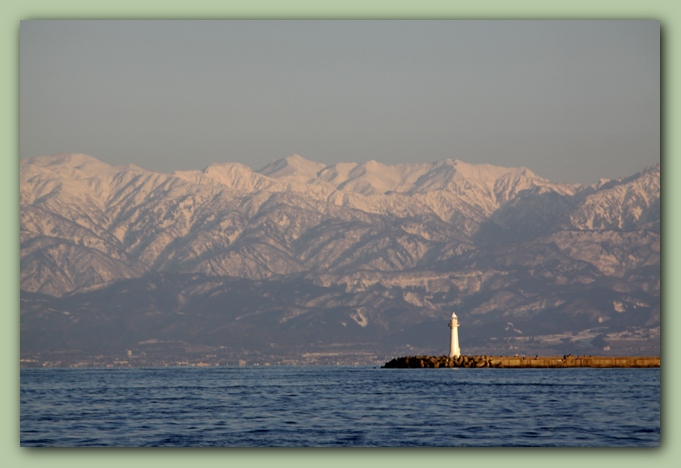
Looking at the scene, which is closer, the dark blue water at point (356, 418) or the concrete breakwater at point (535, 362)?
the dark blue water at point (356, 418)

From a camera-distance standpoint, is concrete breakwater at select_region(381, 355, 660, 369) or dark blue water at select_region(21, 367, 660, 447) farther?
concrete breakwater at select_region(381, 355, 660, 369)

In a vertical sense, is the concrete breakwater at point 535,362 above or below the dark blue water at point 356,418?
below

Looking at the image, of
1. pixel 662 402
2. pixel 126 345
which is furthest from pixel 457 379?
pixel 126 345

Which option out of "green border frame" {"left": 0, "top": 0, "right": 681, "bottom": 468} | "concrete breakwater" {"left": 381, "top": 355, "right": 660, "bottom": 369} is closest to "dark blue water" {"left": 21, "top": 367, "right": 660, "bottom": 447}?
"green border frame" {"left": 0, "top": 0, "right": 681, "bottom": 468}

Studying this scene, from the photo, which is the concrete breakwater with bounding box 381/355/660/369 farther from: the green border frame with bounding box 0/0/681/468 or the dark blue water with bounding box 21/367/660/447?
the green border frame with bounding box 0/0/681/468

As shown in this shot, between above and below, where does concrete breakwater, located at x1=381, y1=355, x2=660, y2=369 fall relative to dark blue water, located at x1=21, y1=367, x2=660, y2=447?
below
